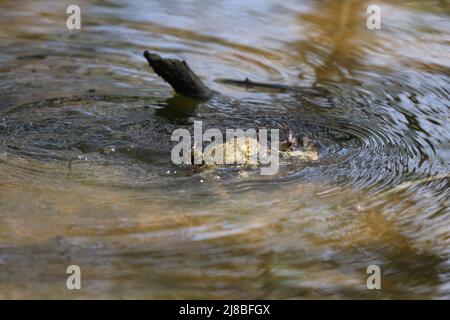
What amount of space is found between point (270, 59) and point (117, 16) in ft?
4.45

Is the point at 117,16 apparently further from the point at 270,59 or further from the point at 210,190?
the point at 210,190

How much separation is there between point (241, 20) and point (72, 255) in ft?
11.2

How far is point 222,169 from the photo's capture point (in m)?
3.34

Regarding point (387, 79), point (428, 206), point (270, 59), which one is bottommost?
point (428, 206)

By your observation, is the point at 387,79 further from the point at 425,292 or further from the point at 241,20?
the point at 425,292

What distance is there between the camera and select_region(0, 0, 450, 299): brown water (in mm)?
2598

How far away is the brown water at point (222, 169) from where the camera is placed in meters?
2.60

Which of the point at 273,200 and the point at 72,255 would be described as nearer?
the point at 72,255

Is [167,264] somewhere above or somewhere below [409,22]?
below

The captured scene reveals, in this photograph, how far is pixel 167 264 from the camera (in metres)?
2.60
